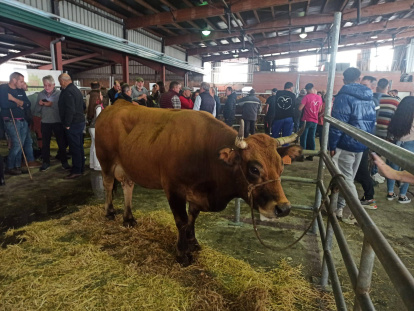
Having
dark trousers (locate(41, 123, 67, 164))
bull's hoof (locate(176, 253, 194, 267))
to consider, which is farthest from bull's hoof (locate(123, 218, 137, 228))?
dark trousers (locate(41, 123, 67, 164))

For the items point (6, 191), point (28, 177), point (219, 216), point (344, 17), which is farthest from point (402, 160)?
point (344, 17)

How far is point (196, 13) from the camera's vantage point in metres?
11.2

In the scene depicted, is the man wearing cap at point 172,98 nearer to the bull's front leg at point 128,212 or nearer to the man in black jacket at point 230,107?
the bull's front leg at point 128,212

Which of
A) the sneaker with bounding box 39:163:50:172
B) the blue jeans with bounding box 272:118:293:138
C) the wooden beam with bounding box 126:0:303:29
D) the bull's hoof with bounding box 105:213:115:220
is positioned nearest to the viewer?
the bull's hoof with bounding box 105:213:115:220

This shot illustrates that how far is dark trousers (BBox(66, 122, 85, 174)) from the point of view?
594 centimetres

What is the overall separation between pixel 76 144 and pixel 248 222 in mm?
4214

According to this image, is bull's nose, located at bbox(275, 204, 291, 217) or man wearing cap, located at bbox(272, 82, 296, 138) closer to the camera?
bull's nose, located at bbox(275, 204, 291, 217)

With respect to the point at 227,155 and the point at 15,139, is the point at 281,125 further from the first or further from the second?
the point at 15,139

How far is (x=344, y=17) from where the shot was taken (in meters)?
13.4

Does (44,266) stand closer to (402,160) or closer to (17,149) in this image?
(402,160)

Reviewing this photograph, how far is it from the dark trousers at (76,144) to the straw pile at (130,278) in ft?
8.61

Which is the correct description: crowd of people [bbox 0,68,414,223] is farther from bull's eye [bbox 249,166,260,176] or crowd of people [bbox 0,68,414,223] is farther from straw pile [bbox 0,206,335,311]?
straw pile [bbox 0,206,335,311]

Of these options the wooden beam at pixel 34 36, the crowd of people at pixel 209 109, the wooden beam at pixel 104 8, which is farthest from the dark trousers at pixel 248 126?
the wooden beam at pixel 104 8

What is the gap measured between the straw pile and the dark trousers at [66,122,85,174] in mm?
2625
